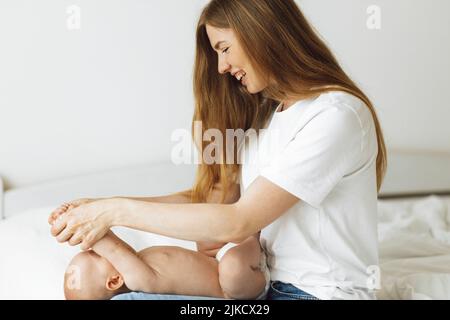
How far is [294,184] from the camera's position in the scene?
40.6 inches

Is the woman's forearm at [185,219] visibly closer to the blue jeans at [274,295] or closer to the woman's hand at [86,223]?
the woman's hand at [86,223]

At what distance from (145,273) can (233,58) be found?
16.8 inches

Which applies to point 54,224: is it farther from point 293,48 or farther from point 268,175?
point 293,48

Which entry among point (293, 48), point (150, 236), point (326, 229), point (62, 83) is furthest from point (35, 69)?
point (326, 229)

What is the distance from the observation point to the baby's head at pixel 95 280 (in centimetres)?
113

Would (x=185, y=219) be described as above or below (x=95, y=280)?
above

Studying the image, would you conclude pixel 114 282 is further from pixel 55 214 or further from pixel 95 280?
pixel 55 214

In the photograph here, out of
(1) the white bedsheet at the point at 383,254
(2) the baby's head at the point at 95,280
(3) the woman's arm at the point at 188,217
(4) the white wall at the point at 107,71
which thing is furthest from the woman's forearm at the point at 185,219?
(4) the white wall at the point at 107,71

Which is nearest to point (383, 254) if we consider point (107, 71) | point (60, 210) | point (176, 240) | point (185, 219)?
point (176, 240)

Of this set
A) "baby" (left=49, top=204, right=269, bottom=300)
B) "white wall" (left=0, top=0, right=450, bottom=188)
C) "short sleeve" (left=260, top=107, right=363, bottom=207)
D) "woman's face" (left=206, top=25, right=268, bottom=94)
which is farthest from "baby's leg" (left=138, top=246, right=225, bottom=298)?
"white wall" (left=0, top=0, right=450, bottom=188)

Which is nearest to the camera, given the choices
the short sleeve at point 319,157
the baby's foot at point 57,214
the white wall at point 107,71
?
the short sleeve at point 319,157

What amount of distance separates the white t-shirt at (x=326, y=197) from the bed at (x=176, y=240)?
229 millimetres

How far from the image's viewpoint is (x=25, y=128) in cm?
192

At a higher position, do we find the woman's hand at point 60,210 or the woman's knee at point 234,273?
→ the woman's hand at point 60,210
